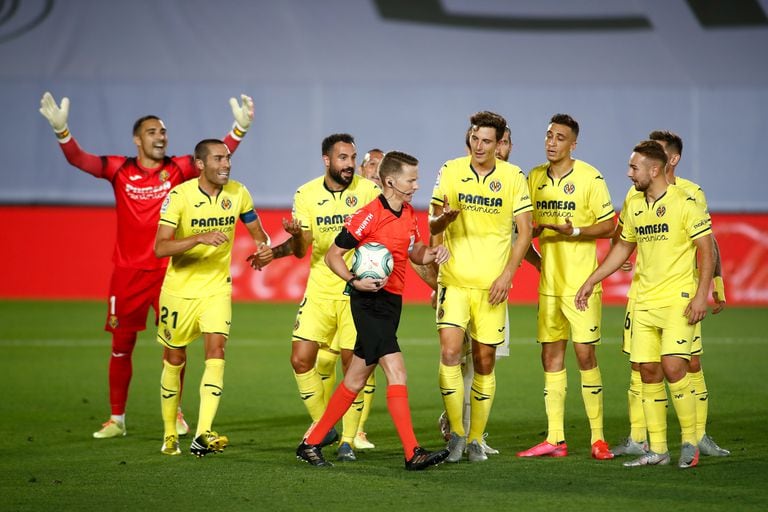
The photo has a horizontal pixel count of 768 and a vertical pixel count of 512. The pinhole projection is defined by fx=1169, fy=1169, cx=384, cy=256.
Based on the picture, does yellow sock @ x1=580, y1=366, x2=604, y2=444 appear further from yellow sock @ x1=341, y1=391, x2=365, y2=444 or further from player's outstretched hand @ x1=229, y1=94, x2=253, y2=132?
player's outstretched hand @ x1=229, y1=94, x2=253, y2=132

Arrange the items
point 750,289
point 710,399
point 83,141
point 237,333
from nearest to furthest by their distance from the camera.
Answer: point 710,399 → point 237,333 → point 750,289 → point 83,141

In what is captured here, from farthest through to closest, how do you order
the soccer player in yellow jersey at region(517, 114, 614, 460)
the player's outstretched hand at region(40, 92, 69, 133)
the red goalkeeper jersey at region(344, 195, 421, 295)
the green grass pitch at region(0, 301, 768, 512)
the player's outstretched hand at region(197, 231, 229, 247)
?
the player's outstretched hand at region(40, 92, 69, 133) → the soccer player in yellow jersey at region(517, 114, 614, 460) → the player's outstretched hand at region(197, 231, 229, 247) → the red goalkeeper jersey at region(344, 195, 421, 295) → the green grass pitch at region(0, 301, 768, 512)

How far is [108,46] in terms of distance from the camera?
2161 cm

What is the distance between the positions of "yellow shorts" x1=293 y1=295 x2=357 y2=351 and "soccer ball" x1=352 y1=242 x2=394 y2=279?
2.98 ft

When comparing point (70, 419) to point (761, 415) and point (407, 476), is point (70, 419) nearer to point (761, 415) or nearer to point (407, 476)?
point (407, 476)

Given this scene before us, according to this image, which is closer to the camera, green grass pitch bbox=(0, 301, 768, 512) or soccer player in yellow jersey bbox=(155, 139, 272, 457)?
green grass pitch bbox=(0, 301, 768, 512)

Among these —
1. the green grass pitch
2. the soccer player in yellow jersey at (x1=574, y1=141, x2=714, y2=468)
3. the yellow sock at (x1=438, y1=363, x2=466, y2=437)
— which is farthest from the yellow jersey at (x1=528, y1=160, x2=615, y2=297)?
the green grass pitch

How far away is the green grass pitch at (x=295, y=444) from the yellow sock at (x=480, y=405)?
0.21m

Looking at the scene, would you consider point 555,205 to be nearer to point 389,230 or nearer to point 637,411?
point 389,230

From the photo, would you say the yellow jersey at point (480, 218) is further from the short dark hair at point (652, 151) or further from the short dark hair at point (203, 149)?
the short dark hair at point (203, 149)

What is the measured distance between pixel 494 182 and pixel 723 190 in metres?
15.1

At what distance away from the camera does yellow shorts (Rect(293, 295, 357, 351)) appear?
790 cm

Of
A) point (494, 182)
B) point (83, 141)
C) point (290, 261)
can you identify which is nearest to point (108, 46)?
point (83, 141)

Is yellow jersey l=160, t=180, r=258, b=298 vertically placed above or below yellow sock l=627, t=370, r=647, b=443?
above
